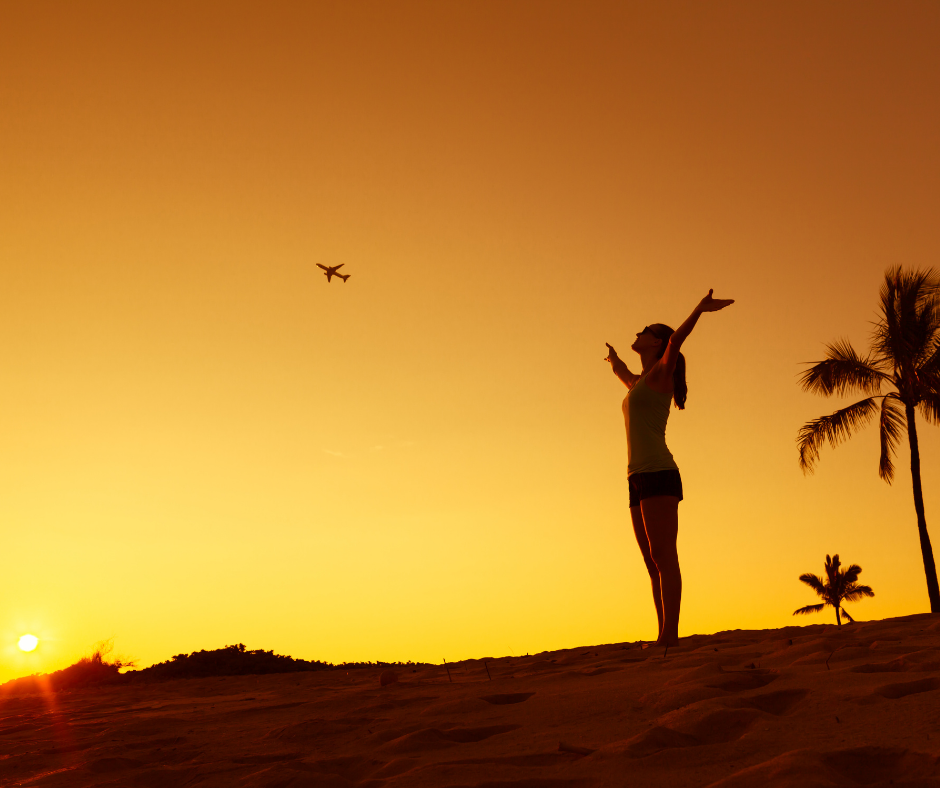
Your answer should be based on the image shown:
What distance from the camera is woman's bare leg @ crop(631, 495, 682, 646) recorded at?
188 inches

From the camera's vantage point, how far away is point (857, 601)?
41.9 meters

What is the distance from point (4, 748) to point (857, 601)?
150 ft

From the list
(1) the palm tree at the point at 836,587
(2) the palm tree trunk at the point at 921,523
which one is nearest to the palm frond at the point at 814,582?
(1) the palm tree at the point at 836,587

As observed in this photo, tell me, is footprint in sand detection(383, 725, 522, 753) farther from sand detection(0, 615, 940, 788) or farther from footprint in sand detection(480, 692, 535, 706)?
footprint in sand detection(480, 692, 535, 706)

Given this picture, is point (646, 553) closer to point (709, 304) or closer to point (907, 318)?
point (709, 304)

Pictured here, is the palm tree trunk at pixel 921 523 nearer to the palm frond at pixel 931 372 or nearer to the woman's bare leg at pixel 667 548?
the palm frond at pixel 931 372

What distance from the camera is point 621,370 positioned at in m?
5.90

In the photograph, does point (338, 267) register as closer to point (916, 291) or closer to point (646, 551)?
point (916, 291)

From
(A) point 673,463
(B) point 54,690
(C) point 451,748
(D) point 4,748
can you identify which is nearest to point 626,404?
(A) point 673,463

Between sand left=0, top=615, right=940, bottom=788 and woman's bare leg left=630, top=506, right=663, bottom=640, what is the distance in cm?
87

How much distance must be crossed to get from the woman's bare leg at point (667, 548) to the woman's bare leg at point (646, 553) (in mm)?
303

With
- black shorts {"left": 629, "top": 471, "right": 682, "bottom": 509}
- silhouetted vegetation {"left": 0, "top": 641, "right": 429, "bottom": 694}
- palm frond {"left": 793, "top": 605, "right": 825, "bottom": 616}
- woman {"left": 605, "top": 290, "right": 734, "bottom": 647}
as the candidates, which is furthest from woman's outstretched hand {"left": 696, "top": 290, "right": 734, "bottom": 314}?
palm frond {"left": 793, "top": 605, "right": 825, "bottom": 616}

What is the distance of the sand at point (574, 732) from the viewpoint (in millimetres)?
2082

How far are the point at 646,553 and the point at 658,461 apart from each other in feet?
2.45
